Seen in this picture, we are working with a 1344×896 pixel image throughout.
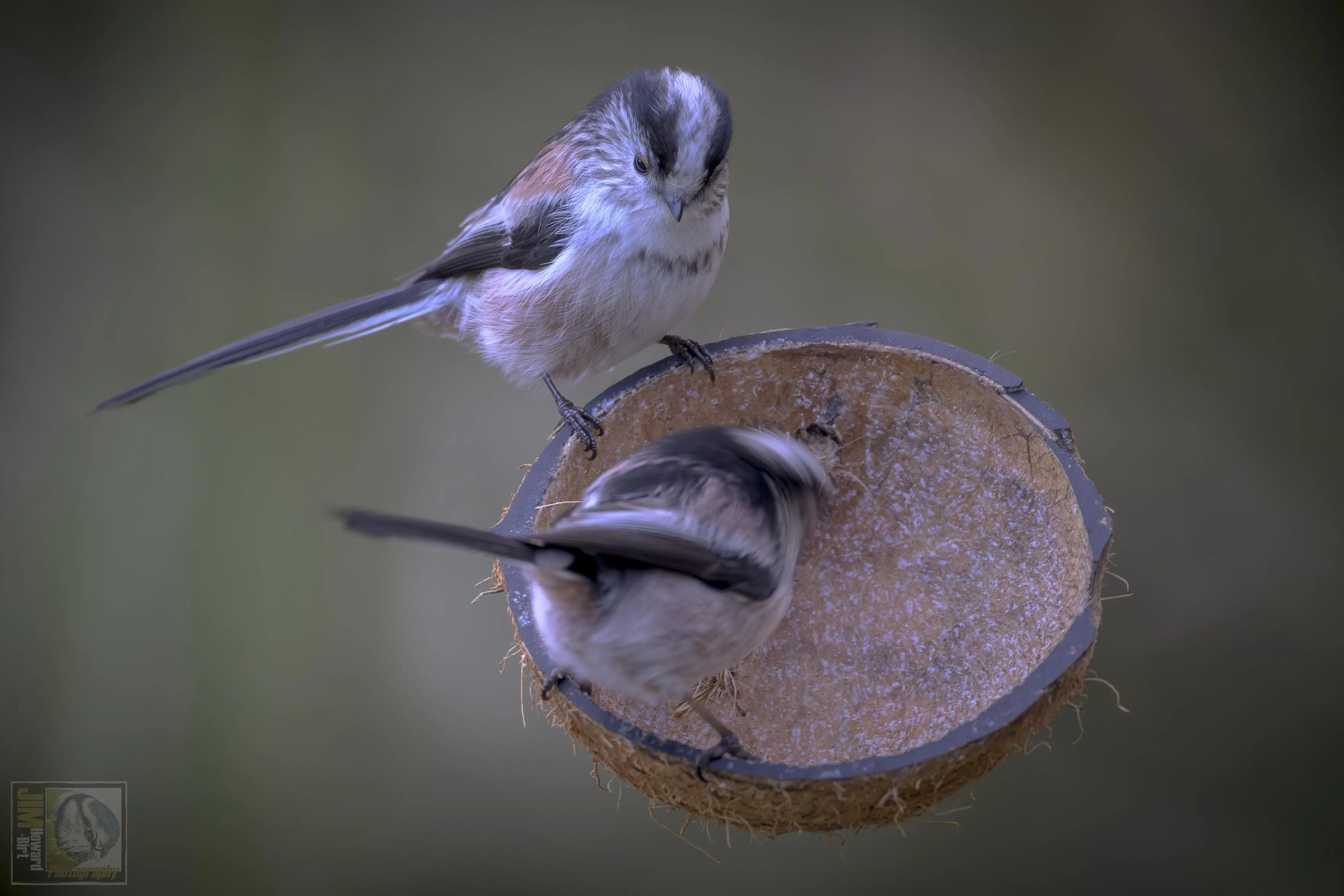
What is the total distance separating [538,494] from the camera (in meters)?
1.82

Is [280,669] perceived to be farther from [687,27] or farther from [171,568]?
[687,27]

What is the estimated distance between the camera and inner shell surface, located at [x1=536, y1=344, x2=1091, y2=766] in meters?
1.88

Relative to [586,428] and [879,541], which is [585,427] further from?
[879,541]

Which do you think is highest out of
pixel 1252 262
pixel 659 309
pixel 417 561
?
pixel 1252 262

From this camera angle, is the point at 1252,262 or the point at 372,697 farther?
the point at 372,697

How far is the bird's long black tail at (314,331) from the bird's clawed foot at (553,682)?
3.29ft

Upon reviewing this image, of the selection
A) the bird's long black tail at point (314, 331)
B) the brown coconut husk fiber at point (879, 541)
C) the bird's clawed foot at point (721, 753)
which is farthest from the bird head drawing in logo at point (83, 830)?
the bird's clawed foot at point (721, 753)

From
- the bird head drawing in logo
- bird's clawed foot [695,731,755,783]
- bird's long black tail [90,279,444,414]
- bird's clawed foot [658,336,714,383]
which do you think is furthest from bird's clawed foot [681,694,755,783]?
the bird head drawing in logo

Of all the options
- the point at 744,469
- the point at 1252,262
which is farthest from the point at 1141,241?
the point at 744,469

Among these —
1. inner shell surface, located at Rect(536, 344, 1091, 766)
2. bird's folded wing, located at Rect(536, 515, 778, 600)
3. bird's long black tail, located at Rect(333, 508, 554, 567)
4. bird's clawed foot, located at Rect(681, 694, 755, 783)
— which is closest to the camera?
bird's long black tail, located at Rect(333, 508, 554, 567)

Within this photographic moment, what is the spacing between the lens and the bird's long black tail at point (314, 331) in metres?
1.96

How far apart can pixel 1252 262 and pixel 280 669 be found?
3.31 metres

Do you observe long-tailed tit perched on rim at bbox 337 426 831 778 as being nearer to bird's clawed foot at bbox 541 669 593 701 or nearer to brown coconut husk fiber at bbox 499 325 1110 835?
bird's clawed foot at bbox 541 669 593 701

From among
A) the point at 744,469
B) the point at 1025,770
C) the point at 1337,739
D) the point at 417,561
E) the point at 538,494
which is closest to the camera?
the point at 744,469
